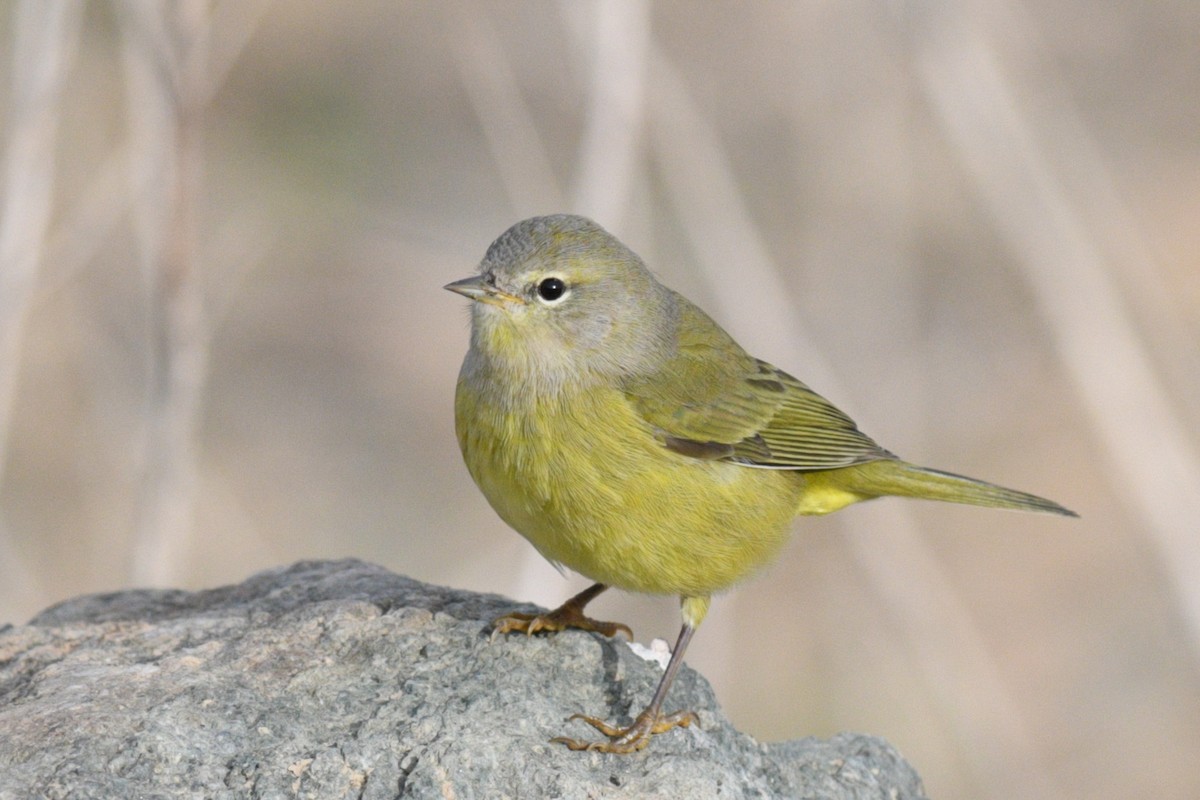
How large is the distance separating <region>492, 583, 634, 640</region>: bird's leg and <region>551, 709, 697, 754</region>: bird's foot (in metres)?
0.35

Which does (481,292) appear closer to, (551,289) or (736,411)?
(551,289)

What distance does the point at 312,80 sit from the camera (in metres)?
10.5

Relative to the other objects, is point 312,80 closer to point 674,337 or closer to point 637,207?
point 637,207

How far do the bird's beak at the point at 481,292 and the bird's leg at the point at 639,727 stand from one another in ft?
3.68

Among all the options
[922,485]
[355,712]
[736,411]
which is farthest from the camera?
[922,485]

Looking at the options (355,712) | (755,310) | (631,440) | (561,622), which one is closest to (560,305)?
(631,440)

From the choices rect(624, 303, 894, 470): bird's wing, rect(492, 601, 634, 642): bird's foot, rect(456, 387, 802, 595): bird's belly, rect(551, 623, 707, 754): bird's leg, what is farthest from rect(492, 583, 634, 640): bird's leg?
rect(624, 303, 894, 470): bird's wing

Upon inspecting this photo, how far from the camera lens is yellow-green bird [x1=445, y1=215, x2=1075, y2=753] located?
149 inches

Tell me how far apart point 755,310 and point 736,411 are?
1200mm

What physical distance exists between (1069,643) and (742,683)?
6.51 ft

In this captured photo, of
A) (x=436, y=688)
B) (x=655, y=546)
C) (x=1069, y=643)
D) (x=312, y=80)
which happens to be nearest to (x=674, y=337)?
(x=655, y=546)

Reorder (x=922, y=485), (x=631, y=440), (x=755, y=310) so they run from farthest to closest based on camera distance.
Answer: (x=755, y=310) → (x=922, y=485) → (x=631, y=440)

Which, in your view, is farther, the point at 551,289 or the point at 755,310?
the point at 755,310

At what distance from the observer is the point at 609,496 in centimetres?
379
